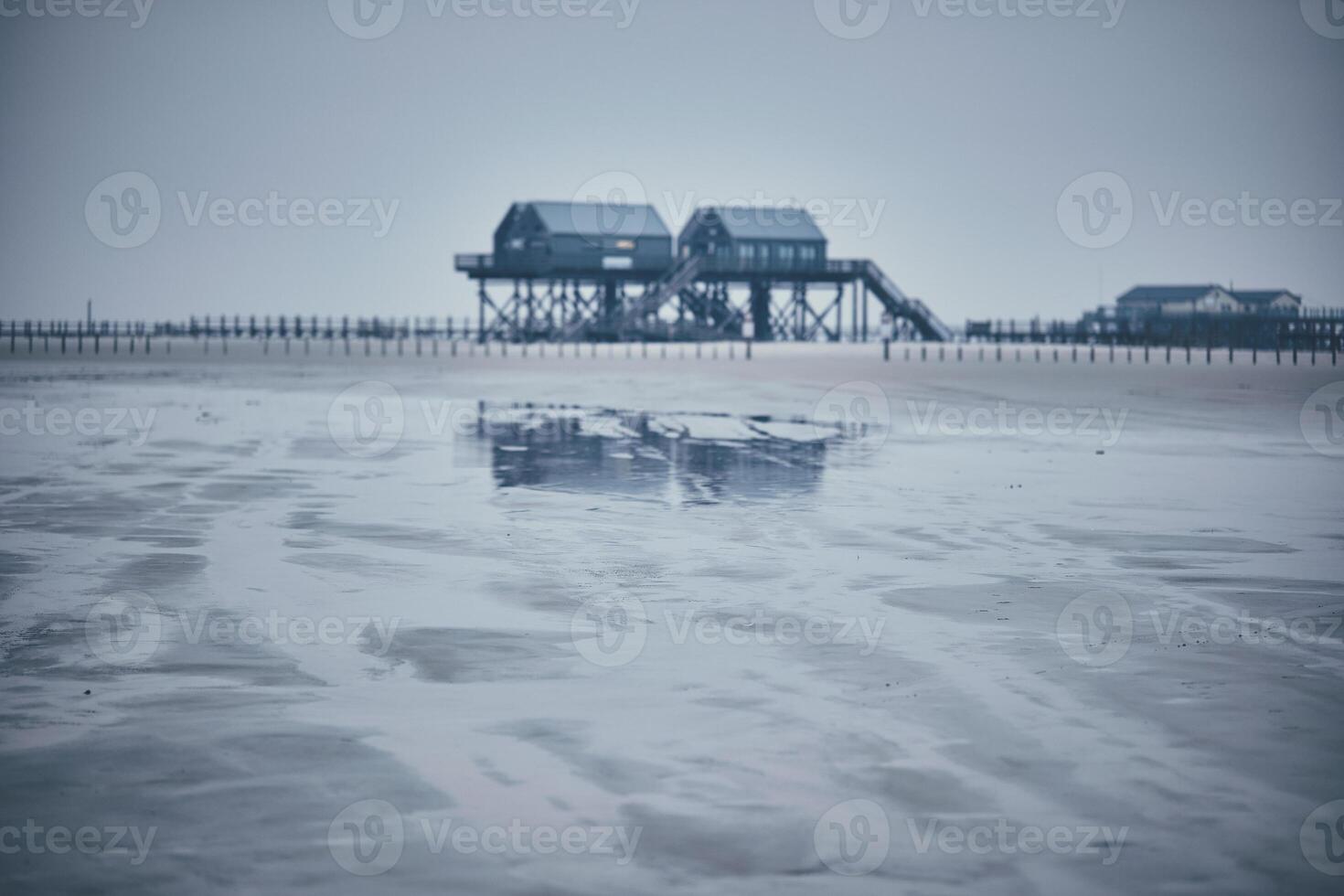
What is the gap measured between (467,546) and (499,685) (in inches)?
186

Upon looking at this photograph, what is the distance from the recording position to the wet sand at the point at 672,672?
197 inches

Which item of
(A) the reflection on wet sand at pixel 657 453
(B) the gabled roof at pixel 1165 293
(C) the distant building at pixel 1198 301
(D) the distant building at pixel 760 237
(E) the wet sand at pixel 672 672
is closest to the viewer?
(E) the wet sand at pixel 672 672

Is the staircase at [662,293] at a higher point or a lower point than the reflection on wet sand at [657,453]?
higher

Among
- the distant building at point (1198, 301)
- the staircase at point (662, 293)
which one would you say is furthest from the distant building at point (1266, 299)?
the staircase at point (662, 293)

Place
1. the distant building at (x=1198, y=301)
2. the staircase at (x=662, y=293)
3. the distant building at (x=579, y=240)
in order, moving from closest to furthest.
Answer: the staircase at (x=662, y=293) < the distant building at (x=579, y=240) < the distant building at (x=1198, y=301)

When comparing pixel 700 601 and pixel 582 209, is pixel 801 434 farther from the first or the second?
pixel 582 209

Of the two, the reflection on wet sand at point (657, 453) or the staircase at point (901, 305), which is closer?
the reflection on wet sand at point (657, 453)

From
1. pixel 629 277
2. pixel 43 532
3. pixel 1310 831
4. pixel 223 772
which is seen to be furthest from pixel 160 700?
pixel 629 277

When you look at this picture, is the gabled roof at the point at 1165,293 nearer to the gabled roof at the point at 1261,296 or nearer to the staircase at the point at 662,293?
the gabled roof at the point at 1261,296

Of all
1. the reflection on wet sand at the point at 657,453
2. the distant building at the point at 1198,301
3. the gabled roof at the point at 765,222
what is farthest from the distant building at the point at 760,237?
the reflection on wet sand at the point at 657,453

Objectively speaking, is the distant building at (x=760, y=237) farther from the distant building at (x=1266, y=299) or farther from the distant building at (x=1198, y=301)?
the distant building at (x=1266, y=299)

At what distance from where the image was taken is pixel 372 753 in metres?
6.06

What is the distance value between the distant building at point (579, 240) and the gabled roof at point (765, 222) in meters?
3.43

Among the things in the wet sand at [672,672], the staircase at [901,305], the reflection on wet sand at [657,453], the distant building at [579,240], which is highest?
the distant building at [579,240]
